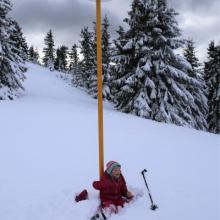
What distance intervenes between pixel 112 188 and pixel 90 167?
1.78 metres

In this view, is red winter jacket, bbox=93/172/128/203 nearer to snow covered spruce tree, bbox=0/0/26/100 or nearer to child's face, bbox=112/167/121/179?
child's face, bbox=112/167/121/179

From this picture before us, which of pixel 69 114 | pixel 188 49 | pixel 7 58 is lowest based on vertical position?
pixel 69 114

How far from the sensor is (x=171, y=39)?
18.4 metres

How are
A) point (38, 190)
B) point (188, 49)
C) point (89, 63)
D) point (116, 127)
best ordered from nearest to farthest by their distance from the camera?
1. point (38, 190)
2. point (116, 127)
3. point (188, 49)
4. point (89, 63)

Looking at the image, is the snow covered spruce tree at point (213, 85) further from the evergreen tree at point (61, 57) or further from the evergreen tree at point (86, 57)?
the evergreen tree at point (61, 57)

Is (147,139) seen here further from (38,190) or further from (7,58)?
(7,58)

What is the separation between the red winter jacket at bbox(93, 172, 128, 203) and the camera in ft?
17.6

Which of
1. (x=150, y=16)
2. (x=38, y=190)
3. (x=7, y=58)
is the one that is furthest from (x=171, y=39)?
(x=38, y=190)

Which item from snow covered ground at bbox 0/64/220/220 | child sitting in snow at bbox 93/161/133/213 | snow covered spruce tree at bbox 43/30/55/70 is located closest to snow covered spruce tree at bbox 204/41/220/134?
snow covered ground at bbox 0/64/220/220

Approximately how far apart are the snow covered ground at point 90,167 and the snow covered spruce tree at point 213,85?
17259 millimetres

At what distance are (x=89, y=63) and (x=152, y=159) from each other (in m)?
33.1

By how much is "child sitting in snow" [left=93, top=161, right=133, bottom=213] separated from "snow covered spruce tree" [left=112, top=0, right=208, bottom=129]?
39.1 feet

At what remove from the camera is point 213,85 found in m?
28.5

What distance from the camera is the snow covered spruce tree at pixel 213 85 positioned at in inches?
1091
